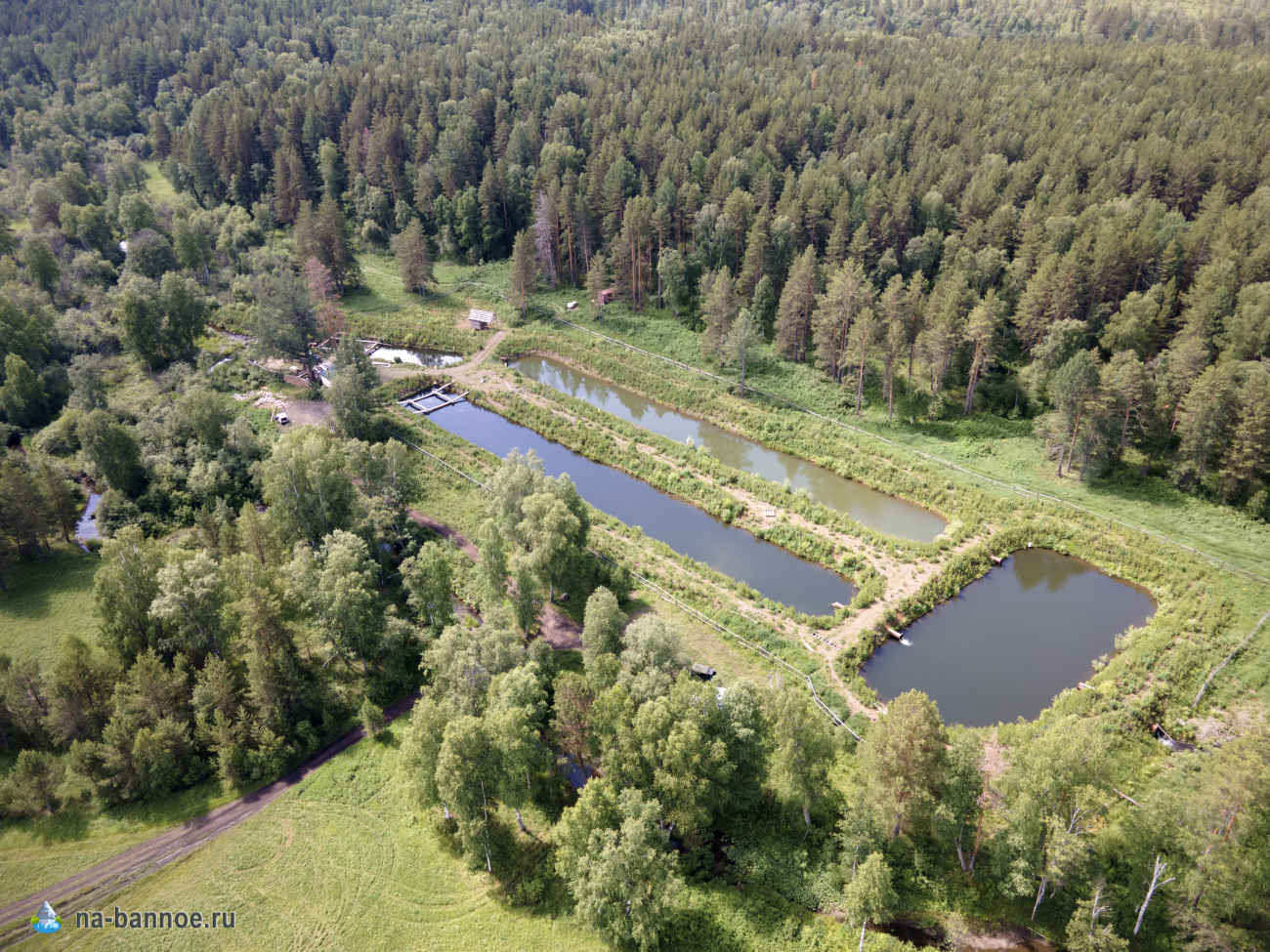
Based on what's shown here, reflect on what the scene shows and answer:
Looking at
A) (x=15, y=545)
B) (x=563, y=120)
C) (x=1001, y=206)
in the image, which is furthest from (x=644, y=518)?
(x=563, y=120)

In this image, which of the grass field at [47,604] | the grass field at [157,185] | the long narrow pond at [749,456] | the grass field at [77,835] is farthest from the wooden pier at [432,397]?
the grass field at [157,185]

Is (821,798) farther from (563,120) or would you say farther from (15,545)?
(563,120)

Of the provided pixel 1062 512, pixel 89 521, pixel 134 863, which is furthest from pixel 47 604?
pixel 1062 512

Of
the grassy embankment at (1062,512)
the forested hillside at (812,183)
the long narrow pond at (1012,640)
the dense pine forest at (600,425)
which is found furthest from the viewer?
the forested hillside at (812,183)

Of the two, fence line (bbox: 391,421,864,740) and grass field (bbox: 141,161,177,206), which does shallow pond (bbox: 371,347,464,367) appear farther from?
grass field (bbox: 141,161,177,206)

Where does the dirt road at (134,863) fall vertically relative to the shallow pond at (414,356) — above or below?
below

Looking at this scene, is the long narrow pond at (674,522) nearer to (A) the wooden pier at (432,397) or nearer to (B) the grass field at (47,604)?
(A) the wooden pier at (432,397)

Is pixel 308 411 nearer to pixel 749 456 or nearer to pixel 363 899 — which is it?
pixel 749 456
